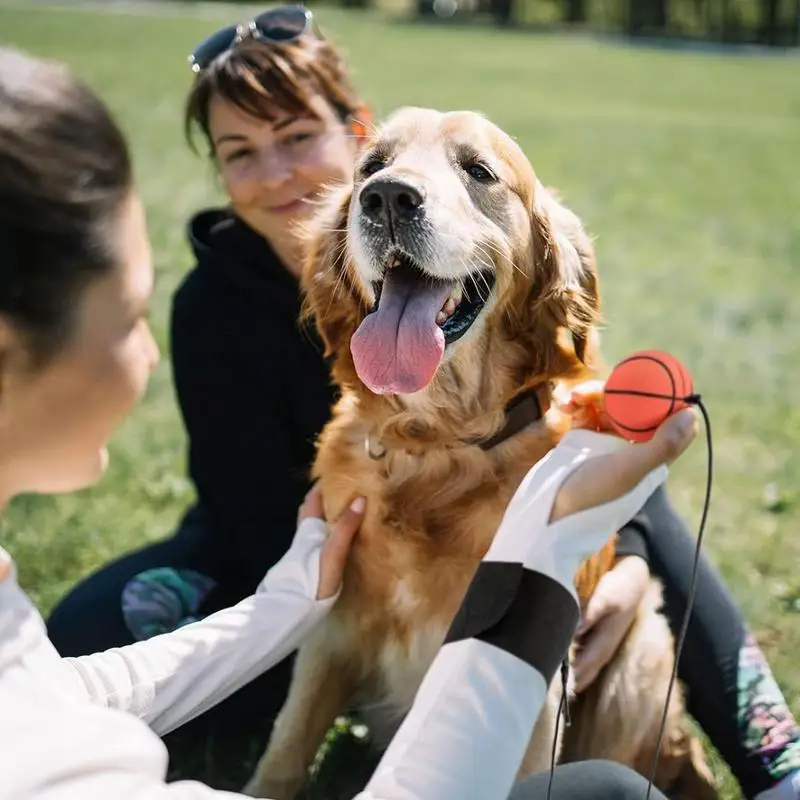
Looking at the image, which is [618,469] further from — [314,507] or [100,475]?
[314,507]

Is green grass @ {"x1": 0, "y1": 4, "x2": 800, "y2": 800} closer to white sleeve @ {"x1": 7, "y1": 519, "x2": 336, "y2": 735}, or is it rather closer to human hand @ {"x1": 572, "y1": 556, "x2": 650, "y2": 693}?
human hand @ {"x1": 572, "y1": 556, "x2": 650, "y2": 693}

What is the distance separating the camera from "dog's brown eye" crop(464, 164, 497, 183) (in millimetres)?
2602

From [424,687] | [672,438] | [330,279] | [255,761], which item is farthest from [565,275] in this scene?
[255,761]

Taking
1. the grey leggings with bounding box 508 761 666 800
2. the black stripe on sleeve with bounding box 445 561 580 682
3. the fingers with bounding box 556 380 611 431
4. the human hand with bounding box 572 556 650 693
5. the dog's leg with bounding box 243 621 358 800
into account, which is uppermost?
the fingers with bounding box 556 380 611 431

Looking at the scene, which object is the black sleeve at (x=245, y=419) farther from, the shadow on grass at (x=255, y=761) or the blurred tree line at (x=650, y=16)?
the blurred tree line at (x=650, y=16)

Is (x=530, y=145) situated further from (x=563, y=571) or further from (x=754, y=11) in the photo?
(x=754, y=11)

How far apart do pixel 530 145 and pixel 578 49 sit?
20315mm

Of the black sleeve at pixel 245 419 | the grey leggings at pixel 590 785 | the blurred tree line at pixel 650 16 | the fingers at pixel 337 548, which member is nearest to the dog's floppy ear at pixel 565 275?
the fingers at pixel 337 548

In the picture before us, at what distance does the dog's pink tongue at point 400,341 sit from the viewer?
7.85 ft

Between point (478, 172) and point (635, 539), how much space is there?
1089 mm

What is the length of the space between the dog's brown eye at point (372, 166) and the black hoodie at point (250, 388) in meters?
0.63

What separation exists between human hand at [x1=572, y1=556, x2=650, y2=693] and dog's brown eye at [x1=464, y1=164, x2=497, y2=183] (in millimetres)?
1058

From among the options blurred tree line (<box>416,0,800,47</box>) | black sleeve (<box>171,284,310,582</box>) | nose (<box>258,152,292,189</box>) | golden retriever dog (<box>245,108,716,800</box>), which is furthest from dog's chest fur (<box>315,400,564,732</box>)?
blurred tree line (<box>416,0,800,47</box>)

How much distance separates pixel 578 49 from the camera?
3181cm
